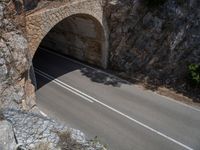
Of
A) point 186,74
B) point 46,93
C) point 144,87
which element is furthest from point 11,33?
point 186,74

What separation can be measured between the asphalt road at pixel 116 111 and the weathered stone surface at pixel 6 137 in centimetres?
924

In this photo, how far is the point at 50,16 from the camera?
17906 mm

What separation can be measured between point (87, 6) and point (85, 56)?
6.00 m

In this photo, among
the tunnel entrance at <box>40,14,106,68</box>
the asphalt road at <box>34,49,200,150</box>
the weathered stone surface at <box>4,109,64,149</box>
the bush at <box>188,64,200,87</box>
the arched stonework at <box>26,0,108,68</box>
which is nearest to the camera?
A: the weathered stone surface at <box>4,109,64,149</box>

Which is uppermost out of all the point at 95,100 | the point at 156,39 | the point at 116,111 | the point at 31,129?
the point at 31,129

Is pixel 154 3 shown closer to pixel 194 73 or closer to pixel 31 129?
pixel 194 73

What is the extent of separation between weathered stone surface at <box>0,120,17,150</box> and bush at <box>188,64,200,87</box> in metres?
15.4

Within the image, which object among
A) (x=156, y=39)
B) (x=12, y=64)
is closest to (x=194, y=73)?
(x=156, y=39)

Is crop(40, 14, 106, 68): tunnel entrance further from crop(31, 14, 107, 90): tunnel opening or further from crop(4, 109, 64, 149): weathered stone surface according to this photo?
crop(4, 109, 64, 149): weathered stone surface

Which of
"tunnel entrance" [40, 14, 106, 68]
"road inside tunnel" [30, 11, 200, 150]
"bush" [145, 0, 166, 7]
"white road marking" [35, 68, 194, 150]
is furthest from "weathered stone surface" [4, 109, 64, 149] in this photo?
"bush" [145, 0, 166, 7]

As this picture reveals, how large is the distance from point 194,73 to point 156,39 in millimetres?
4229

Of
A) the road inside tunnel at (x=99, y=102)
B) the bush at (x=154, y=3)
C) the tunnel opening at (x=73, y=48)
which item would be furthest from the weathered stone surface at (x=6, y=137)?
the bush at (x=154, y=3)

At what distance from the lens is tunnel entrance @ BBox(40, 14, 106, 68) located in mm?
22625

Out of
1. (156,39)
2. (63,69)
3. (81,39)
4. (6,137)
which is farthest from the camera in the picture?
(81,39)
